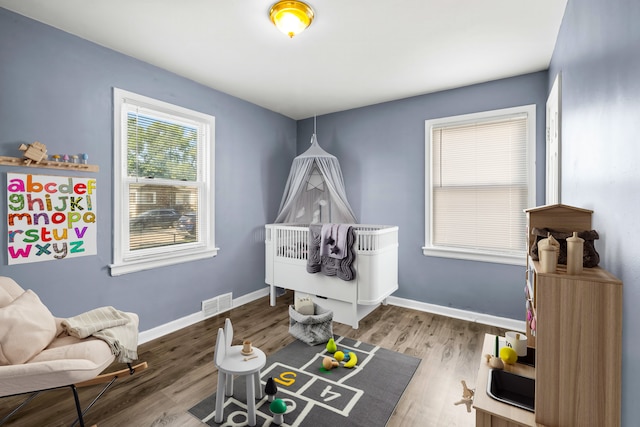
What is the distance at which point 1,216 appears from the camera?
1.94m

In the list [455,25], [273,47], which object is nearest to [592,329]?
[455,25]

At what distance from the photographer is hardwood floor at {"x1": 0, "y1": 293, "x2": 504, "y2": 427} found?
1.73 m

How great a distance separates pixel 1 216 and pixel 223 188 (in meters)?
1.78

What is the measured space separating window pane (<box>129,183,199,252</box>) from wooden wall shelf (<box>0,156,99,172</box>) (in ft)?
1.30

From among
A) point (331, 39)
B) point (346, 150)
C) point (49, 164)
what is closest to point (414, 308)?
point (346, 150)

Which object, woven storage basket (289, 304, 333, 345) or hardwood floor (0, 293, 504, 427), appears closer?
hardwood floor (0, 293, 504, 427)

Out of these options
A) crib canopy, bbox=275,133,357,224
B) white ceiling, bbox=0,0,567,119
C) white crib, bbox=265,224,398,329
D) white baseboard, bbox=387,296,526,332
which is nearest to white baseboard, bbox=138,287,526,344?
white baseboard, bbox=387,296,526,332

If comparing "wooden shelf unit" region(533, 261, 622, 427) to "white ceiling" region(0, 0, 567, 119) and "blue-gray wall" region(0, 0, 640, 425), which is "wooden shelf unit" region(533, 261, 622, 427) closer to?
"blue-gray wall" region(0, 0, 640, 425)

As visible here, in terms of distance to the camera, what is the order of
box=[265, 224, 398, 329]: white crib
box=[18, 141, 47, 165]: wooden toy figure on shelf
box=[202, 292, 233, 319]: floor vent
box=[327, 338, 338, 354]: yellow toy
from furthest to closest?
1. box=[202, 292, 233, 319]: floor vent
2. box=[265, 224, 398, 329]: white crib
3. box=[327, 338, 338, 354]: yellow toy
4. box=[18, 141, 47, 165]: wooden toy figure on shelf

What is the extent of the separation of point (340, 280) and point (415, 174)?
59.4 inches

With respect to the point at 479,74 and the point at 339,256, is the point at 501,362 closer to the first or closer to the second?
the point at 339,256

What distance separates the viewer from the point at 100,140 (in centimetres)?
239

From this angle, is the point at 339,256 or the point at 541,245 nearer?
the point at 541,245

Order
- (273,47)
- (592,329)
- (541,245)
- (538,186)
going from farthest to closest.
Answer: (538,186) → (273,47) → (541,245) → (592,329)
